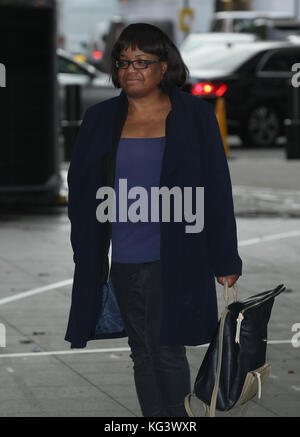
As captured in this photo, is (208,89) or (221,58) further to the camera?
(221,58)

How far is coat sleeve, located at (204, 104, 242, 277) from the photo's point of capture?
516 cm

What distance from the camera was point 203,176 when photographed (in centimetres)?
516

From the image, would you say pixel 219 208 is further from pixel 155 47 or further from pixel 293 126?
pixel 293 126

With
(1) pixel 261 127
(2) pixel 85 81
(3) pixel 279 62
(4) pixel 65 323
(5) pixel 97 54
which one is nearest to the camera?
(4) pixel 65 323

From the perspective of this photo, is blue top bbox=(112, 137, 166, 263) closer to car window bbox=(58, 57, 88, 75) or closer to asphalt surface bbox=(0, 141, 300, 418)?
asphalt surface bbox=(0, 141, 300, 418)

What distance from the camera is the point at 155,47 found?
16.9 feet

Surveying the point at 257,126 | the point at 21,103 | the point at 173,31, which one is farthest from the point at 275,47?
the point at 173,31

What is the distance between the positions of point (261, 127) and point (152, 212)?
17.0 m

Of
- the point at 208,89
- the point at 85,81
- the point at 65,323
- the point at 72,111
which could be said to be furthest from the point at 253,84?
the point at 65,323

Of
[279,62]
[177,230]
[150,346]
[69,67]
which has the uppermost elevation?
[177,230]

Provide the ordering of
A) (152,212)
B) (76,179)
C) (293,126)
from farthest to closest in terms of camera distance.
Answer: (293,126) < (76,179) < (152,212)

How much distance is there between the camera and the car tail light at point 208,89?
816 inches
